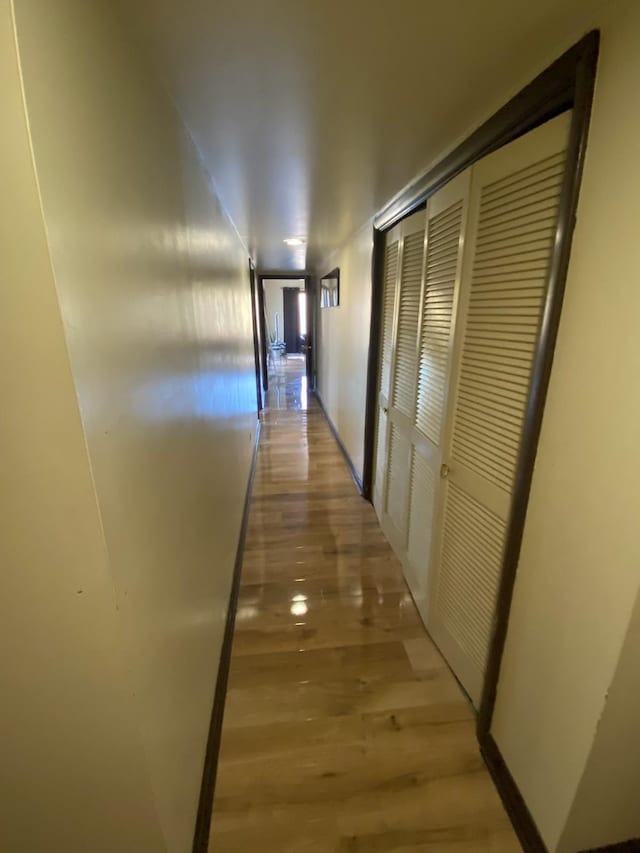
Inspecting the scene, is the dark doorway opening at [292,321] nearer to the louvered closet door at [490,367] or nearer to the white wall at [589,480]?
the louvered closet door at [490,367]

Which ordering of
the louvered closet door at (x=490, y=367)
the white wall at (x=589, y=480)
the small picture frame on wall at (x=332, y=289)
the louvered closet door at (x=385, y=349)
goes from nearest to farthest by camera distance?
the white wall at (x=589, y=480) < the louvered closet door at (x=490, y=367) < the louvered closet door at (x=385, y=349) < the small picture frame on wall at (x=332, y=289)

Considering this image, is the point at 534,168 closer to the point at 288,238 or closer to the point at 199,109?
the point at 199,109

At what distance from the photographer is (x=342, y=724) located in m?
1.48

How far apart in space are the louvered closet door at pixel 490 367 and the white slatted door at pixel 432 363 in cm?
10

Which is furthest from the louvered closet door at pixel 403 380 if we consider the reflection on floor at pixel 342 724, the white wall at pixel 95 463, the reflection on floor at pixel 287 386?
the reflection on floor at pixel 287 386

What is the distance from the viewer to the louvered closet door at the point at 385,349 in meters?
2.38

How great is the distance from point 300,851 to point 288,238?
3864 millimetres

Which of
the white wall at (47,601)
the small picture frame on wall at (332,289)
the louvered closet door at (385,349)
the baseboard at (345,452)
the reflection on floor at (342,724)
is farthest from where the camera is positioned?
the small picture frame on wall at (332,289)

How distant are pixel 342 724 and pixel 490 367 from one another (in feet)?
4.81

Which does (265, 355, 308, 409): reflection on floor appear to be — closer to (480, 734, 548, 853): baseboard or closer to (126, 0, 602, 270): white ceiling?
(126, 0, 602, 270): white ceiling

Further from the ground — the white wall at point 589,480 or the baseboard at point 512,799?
the white wall at point 589,480

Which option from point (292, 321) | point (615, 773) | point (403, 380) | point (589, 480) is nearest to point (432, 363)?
point (403, 380)

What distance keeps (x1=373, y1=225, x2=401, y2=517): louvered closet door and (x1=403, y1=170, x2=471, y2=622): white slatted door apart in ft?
1.76

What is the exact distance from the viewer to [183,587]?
1.14 m
